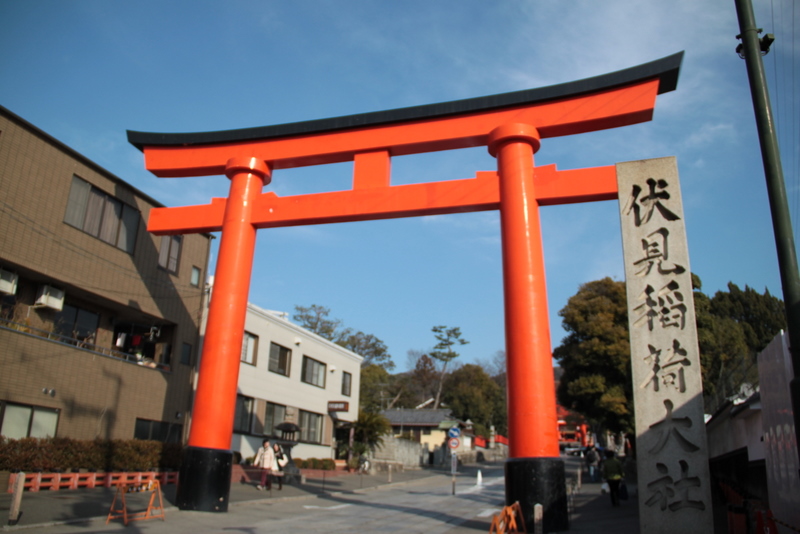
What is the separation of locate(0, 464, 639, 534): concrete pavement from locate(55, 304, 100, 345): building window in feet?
15.9

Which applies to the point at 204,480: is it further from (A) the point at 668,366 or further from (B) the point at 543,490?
(A) the point at 668,366

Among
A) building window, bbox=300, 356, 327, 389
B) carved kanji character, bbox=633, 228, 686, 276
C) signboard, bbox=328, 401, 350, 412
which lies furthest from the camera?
building window, bbox=300, 356, 327, 389

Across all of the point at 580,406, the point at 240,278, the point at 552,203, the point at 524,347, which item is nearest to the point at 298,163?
the point at 240,278

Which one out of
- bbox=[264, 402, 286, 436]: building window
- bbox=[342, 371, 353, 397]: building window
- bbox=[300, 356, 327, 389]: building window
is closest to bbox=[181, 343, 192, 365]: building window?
bbox=[264, 402, 286, 436]: building window

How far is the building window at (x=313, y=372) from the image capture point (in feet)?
94.0

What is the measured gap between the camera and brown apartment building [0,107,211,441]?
47.5 ft

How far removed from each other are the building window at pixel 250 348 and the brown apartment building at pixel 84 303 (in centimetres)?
283

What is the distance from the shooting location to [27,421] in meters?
14.5

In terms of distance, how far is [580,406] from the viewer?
28.6 metres

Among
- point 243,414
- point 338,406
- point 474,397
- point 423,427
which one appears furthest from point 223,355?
point 474,397

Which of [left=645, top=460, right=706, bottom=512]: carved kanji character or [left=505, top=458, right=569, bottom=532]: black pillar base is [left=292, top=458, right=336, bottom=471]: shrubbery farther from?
[left=645, top=460, right=706, bottom=512]: carved kanji character

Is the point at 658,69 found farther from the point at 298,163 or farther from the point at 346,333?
the point at 346,333

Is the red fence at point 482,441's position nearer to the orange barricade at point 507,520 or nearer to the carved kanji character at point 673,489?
the orange barricade at point 507,520

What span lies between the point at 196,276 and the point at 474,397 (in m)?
41.6
